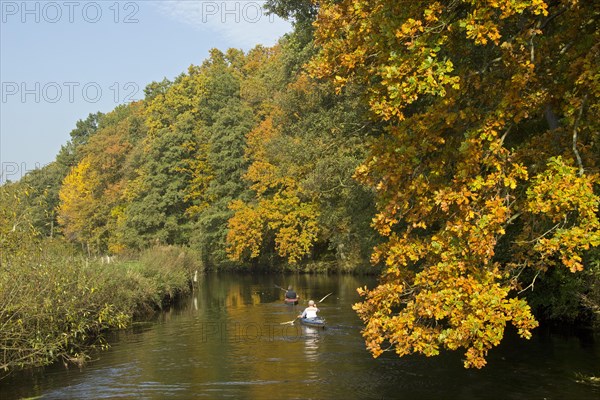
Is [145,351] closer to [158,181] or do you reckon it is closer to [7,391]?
[7,391]

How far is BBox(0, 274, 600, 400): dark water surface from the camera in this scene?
602 inches

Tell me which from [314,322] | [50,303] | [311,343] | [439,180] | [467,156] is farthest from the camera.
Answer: [314,322]

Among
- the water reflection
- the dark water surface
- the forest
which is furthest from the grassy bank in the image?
the water reflection

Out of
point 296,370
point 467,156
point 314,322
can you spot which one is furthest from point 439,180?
point 314,322

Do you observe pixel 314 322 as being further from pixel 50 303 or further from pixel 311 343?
pixel 50 303

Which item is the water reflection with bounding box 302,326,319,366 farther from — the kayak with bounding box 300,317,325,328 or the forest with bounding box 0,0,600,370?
the forest with bounding box 0,0,600,370

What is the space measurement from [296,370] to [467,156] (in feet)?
32.3

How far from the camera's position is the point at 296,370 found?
17.9 meters

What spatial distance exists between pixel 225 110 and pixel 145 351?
43.0 meters

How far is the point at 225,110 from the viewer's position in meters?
62.2

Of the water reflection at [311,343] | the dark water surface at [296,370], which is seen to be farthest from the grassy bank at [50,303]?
the water reflection at [311,343]

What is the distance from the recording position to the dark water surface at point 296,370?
50.2 ft

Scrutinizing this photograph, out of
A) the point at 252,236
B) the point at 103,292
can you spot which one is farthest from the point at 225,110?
the point at 103,292

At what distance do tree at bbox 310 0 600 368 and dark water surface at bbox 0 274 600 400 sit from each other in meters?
4.97
